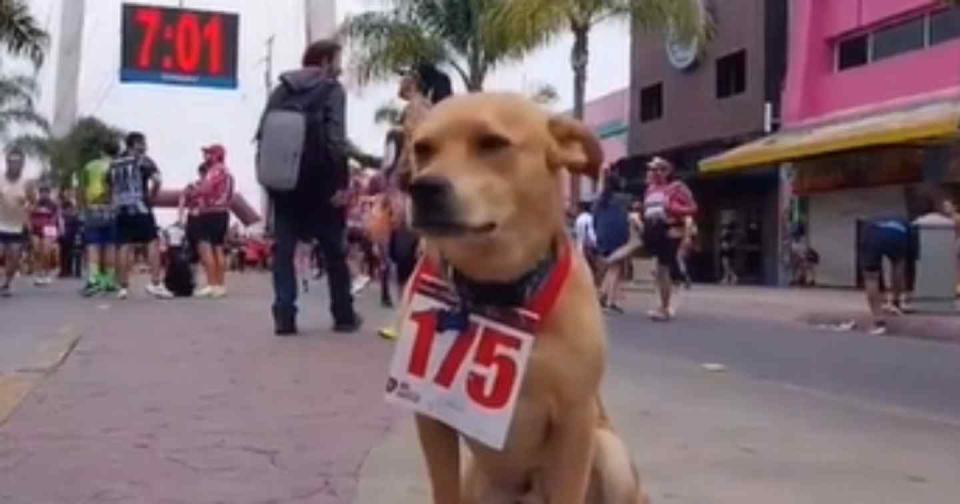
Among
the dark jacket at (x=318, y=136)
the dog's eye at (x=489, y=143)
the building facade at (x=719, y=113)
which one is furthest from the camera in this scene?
the building facade at (x=719, y=113)

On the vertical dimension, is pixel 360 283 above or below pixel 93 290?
above

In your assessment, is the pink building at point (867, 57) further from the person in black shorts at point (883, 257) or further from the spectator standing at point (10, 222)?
the spectator standing at point (10, 222)

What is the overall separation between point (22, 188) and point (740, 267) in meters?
23.2

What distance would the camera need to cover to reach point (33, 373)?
7059mm

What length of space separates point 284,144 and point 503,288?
568 centimetres

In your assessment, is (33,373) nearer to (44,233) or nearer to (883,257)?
(883,257)

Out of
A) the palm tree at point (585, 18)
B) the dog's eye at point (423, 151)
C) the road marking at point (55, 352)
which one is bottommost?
the road marking at point (55, 352)

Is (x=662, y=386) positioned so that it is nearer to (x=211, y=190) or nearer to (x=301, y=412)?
(x=301, y=412)

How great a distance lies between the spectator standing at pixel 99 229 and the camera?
14.8 metres

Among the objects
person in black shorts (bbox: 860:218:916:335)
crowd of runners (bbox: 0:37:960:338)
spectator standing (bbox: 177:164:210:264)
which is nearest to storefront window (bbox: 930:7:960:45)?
crowd of runners (bbox: 0:37:960:338)

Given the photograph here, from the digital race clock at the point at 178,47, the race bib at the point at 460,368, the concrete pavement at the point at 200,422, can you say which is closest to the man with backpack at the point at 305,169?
the concrete pavement at the point at 200,422

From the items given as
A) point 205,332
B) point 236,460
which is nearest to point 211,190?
point 205,332

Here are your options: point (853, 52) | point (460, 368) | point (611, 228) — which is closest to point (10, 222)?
point (611, 228)

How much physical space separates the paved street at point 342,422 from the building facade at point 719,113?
2170 centimetres
